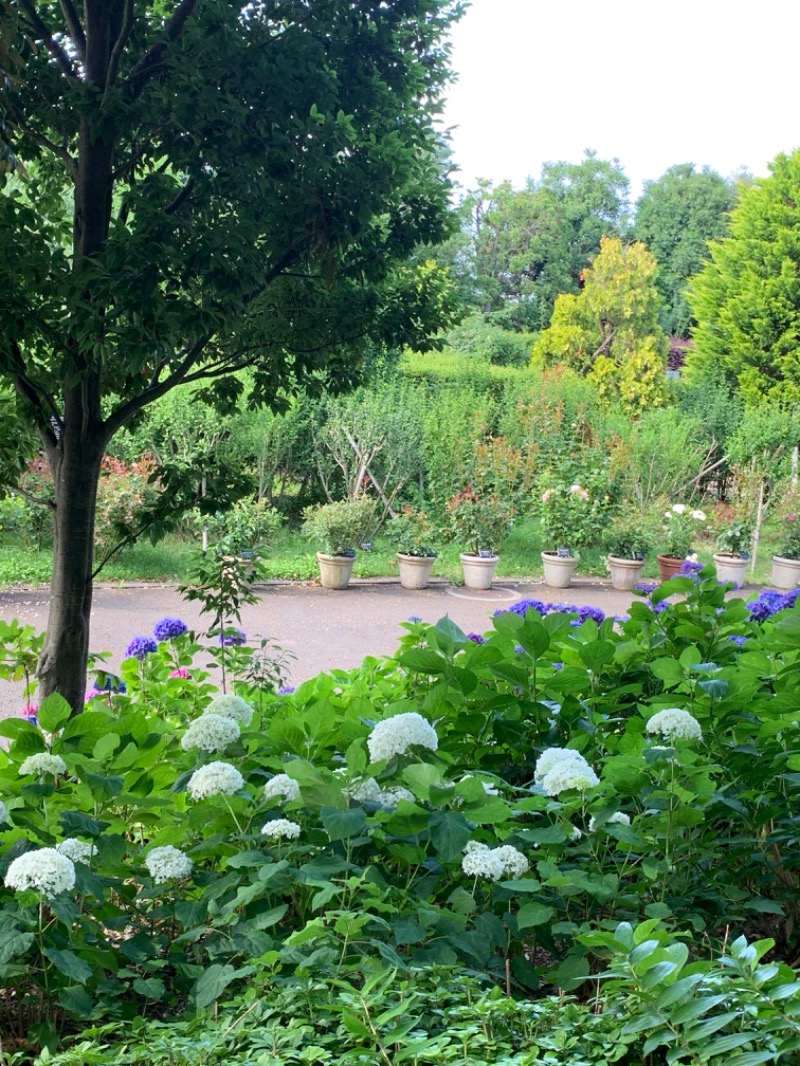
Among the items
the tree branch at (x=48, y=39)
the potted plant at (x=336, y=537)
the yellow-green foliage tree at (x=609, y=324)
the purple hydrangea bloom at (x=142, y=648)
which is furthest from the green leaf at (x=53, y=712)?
the yellow-green foliage tree at (x=609, y=324)

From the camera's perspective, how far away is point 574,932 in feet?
4.68

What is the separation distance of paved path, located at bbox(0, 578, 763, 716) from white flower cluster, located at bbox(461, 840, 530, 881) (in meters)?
4.94

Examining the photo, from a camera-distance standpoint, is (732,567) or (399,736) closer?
(399,736)

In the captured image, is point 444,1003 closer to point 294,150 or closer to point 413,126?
point 294,150

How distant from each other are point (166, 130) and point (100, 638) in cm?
516

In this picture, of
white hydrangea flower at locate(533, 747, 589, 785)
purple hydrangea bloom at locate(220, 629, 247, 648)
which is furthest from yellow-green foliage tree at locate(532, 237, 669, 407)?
white hydrangea flower at locate(533, 747, 589, 785)

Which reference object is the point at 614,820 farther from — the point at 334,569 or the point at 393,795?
the point at 334,569

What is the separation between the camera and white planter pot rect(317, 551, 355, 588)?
9.47 metres

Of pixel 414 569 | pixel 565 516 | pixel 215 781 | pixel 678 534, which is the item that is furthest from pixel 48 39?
pixel 678 534

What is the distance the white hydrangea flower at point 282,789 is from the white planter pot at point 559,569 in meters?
8.87

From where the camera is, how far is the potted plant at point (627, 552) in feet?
34.2

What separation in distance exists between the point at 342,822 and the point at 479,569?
8.60 meters

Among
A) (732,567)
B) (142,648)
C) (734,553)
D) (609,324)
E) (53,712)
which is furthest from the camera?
(609,324)

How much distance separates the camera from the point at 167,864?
1.44 metres
